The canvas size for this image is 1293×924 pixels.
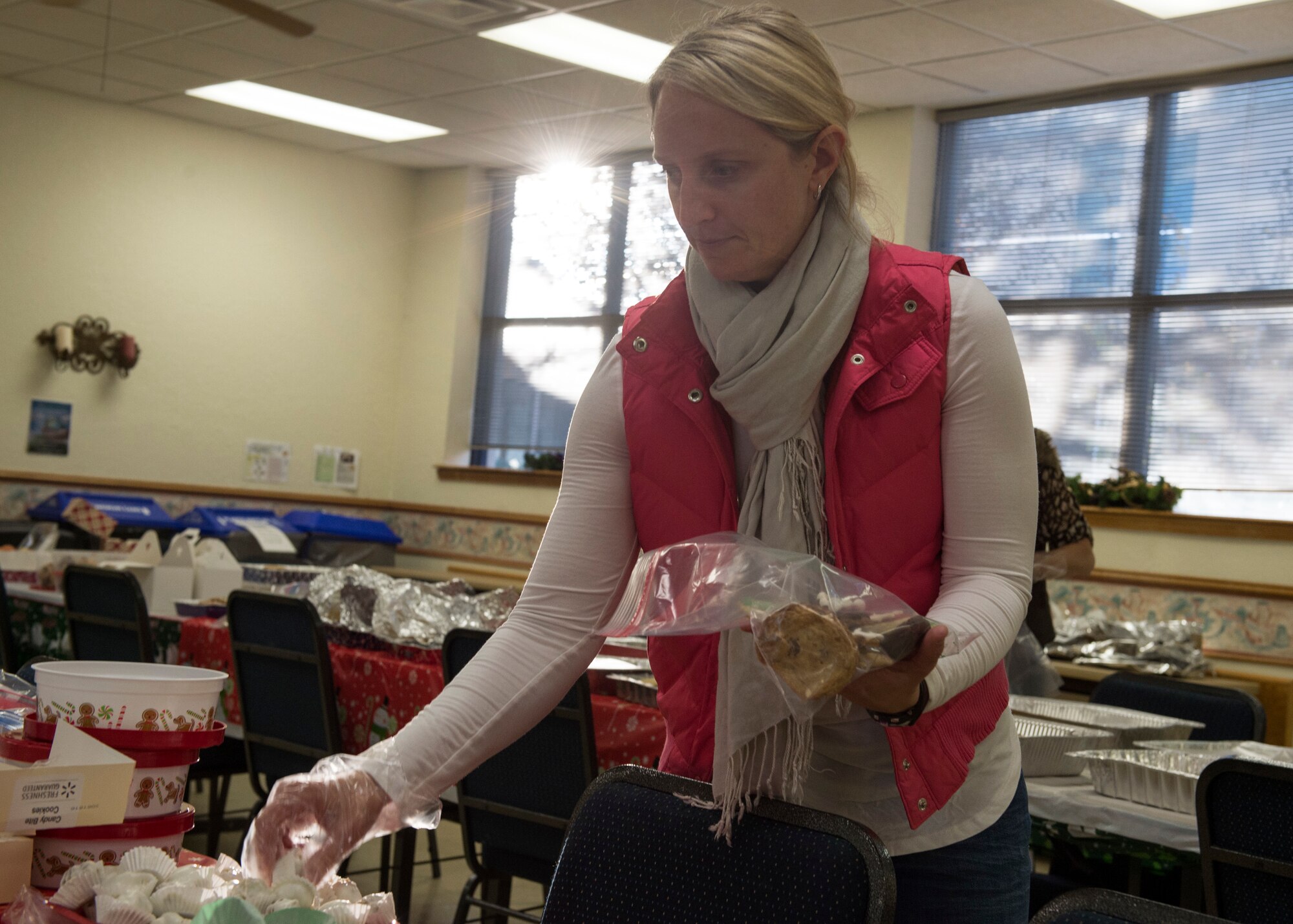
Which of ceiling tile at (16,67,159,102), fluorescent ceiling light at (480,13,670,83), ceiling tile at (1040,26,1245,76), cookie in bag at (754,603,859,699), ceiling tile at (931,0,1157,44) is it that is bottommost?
cookie in bag at (754,603,859,699)

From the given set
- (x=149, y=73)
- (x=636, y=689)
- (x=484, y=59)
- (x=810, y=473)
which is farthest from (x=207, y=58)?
(x=810, y=473)

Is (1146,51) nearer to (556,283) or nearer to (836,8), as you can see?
(836,8)

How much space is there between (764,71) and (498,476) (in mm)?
6875

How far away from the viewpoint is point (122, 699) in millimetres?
1194

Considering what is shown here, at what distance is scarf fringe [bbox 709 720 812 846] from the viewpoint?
1156 mm

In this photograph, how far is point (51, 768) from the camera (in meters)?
1.09

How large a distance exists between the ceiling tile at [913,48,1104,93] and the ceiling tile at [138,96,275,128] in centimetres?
378

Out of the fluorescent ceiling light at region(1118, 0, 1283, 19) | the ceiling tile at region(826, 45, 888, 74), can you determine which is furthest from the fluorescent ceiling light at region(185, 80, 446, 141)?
the fluorescent ceiling light at region(1118, 0, 1283, 19)

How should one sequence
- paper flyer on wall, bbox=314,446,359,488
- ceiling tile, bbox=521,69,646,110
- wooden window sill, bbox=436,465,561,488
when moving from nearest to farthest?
ceiling tile, bbox=521,69,646,110, wooden window sill, bbox=436,465,561,488, paper flyer on wall, bbox=314,446,359,488

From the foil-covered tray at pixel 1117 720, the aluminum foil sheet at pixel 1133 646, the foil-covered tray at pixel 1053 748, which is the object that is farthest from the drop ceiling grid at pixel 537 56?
the foil-covered tray at pixel 1053 748

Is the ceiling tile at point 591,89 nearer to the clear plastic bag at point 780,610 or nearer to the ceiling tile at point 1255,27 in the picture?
the ceiling tile at point 1255,27

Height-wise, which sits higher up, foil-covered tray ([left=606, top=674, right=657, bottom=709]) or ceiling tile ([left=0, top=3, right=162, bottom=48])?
ceiling tile ([left=0, top=3, right=162, bottom=48])

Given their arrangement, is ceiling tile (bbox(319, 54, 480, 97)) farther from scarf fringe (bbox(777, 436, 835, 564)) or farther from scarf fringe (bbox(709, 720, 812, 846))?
scarf fringe (bbox(709, 720, 812, 846))

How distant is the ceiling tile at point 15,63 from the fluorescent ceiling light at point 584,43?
2.56m
